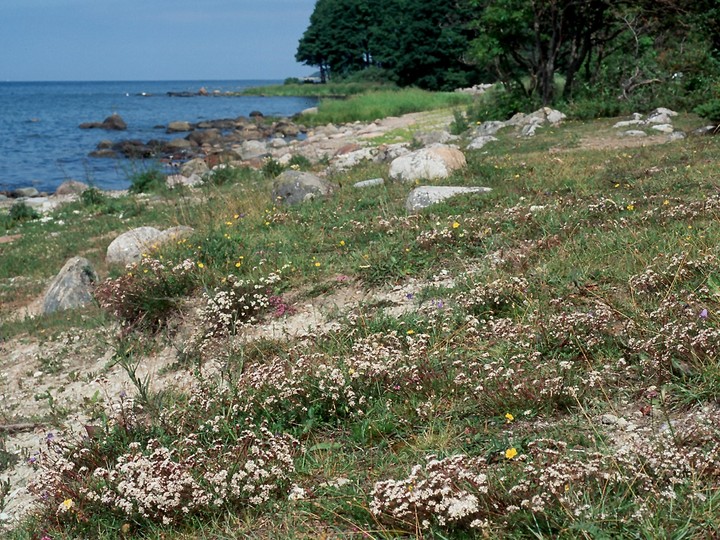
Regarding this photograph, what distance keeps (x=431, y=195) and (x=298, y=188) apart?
2776mm

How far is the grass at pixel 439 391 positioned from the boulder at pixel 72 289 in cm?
68

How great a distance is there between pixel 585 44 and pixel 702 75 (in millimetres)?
3853

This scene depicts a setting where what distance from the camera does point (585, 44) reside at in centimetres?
1994

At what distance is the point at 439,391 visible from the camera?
376 cm

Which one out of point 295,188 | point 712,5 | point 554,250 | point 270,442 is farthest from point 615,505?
point 712,5

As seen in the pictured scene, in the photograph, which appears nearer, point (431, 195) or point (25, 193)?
point (431, 195)

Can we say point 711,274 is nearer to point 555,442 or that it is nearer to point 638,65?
point 555,442

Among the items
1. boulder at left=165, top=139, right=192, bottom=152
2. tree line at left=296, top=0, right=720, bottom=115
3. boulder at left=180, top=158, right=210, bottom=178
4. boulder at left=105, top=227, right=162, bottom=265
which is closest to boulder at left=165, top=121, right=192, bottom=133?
boulder at left=165, top=139, right=192, bottom=152

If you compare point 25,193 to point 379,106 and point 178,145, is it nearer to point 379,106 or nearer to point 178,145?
point 178,145

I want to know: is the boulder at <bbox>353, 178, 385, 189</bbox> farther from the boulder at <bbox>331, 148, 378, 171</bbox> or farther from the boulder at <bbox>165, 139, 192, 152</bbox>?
the boulder at <bbox>165, 139, 192, 152</bbox>

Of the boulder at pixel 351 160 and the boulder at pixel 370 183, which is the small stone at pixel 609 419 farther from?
the boulder at pixel 351 160

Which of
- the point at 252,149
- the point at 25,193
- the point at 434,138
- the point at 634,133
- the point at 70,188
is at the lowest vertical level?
the point at 25,193

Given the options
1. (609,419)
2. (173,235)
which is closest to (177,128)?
(173,235)

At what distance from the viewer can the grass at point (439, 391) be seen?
→ 266 cm
